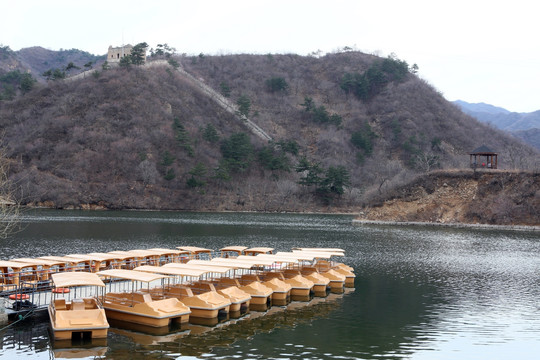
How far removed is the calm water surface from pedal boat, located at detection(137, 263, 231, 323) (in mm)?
1055

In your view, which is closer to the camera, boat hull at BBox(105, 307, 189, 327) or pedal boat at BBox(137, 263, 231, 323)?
boat hull at BBox(105, 307, 189, 327)

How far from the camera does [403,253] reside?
5709 centimetres

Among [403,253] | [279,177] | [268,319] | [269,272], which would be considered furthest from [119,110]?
[268,319]

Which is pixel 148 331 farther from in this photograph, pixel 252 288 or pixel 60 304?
pixel 252 288

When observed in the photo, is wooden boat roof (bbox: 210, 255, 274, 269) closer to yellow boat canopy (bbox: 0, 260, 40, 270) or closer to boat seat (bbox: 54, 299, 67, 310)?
boat seat (bbox: 54, 299, 67, 310)

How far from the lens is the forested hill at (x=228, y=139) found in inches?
4670

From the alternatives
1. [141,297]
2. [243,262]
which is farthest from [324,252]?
[141,297]

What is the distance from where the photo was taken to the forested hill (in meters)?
119

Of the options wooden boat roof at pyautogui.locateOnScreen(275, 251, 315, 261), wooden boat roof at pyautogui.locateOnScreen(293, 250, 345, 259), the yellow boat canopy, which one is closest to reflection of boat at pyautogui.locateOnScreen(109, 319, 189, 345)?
the yellow boat canopy

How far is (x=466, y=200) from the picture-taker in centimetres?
9600

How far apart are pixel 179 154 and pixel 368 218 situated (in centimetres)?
4880

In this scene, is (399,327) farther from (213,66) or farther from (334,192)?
(213,66)

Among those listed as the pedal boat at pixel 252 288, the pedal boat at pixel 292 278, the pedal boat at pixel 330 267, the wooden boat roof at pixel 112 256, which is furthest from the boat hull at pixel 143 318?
the pedal boat at pixel 330 267

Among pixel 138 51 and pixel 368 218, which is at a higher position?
pixel 138 51
